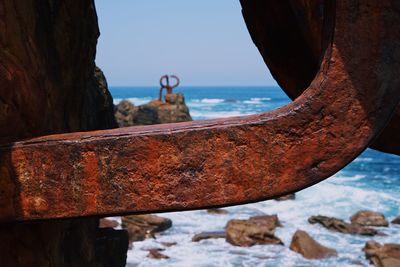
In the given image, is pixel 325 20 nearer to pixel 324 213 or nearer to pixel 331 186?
pixel 324 213

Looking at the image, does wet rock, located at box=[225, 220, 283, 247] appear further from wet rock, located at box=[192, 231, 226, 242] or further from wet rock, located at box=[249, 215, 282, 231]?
wet rock, located at box=[249, 215, 282, 231]

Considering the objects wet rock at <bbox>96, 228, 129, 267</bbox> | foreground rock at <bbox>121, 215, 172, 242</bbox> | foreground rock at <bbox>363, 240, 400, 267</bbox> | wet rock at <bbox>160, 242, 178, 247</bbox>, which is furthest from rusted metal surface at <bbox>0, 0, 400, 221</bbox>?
foreground rock at <bbox>121, 215, 172, 242</bbox>

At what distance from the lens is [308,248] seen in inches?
385

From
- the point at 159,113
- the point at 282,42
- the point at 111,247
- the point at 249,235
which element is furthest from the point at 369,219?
the point at 159,113

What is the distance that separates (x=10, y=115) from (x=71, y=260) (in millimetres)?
930

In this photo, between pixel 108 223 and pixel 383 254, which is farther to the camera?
pixel 108 223

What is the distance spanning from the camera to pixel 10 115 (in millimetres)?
1602

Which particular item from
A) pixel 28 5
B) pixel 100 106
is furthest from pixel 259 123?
pixel 100 106

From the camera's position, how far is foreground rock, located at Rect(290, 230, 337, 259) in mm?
9664

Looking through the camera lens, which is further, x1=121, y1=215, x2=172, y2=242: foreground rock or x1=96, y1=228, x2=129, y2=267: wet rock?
x1=121, y1=215, x2=172, y2=242: foreground rock

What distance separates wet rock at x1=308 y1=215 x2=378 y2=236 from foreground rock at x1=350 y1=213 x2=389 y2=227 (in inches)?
14.9

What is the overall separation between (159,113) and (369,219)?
1271 centimetres

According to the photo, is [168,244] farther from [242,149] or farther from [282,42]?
[242,149]

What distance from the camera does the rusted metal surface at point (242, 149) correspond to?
131 cm
